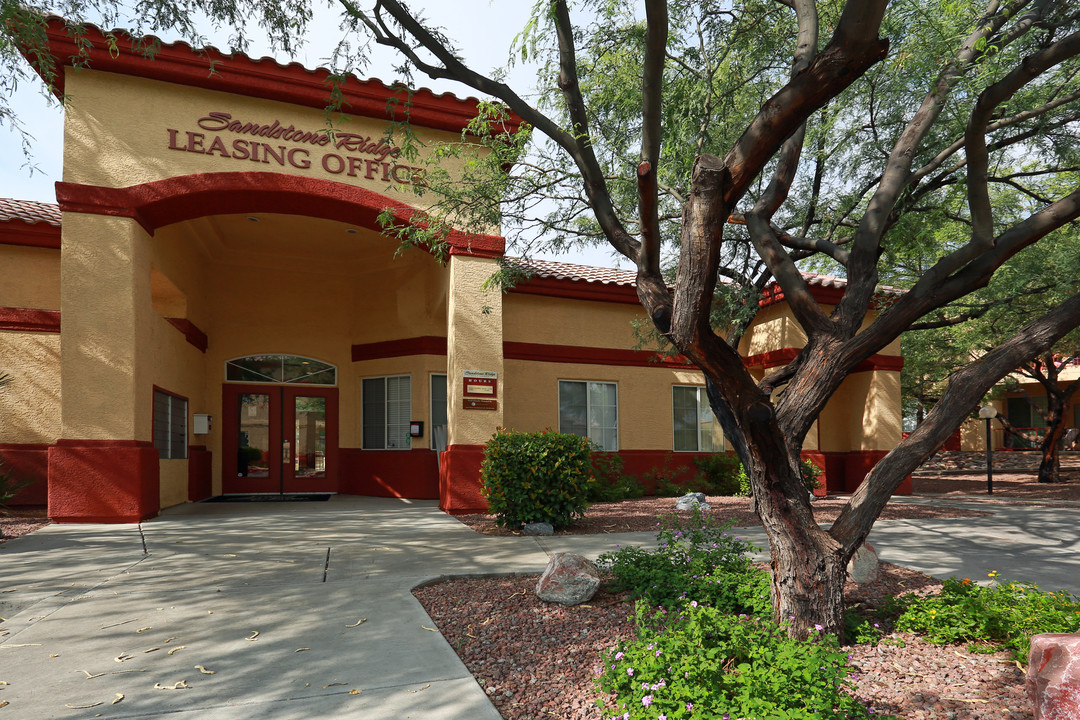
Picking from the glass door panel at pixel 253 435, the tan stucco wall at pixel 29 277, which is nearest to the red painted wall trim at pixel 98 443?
the tan stucco wall at pixel 29 277

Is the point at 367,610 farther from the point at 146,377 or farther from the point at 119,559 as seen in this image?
the point at 146,377

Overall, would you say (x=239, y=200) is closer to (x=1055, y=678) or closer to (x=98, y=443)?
(x=98, y=443)

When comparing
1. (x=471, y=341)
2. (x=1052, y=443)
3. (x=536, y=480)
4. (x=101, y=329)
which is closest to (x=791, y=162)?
(x=536, y=480)

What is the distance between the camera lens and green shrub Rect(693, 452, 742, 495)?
14805mm

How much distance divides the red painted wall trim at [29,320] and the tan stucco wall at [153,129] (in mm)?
3677

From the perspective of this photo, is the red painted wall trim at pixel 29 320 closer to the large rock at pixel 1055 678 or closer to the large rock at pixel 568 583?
the large rock at pixel 568 583

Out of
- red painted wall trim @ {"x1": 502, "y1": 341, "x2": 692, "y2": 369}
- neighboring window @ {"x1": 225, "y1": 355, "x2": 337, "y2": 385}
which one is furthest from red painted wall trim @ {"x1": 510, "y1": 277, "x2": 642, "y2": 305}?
neighboring window @ {"x1": 225, "y1": 355, "x2": 337, "y2": 385}

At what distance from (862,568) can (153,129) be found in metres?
A: 11.3

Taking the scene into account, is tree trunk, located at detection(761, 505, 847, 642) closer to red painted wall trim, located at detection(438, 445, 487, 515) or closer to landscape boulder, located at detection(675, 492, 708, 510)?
red painted wall trim, located at detection(438, 445, 487, 515)

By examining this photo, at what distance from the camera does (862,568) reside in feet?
19.9

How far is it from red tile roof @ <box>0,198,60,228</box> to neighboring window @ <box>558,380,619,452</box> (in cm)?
1044

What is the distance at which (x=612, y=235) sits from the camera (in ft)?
18.3

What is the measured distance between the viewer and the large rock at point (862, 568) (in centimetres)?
603

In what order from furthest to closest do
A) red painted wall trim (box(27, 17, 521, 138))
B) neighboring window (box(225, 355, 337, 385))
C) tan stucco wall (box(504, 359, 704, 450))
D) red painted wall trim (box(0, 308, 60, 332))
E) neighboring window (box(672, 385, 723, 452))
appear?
1. neighboring window (box(672, 385, 723, 452))
2. neighboring window (box(225, 355, 337, 385))
3. tan stucco wall (box(504, 359, 704, 450))
4. red painted wall trim (box(0, 308, 60, 332))
5. red painted wall trim (box(27, 17, 521, 138))
